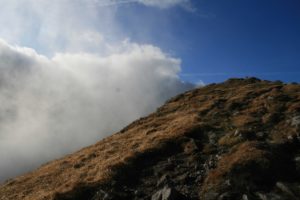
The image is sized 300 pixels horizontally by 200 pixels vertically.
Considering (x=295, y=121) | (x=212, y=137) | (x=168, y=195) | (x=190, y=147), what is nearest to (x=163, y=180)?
(x=168, y=195)

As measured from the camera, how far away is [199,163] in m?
29.4

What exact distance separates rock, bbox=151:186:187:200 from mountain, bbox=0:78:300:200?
0.22ft

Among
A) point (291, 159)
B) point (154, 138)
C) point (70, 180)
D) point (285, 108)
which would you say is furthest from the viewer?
point (285, 108)

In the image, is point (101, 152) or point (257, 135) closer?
point (257, 135)

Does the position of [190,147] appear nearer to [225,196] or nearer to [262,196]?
[225,196]

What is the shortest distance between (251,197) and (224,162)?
531cm

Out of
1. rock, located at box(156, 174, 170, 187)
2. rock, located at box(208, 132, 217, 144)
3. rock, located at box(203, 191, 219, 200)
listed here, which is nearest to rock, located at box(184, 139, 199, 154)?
rock, located at box(208, 132, 217, 144)

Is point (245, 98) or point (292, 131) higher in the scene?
point (245, 98)

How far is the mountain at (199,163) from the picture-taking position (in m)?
24.3

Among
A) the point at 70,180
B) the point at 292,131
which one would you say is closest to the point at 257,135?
the point at 292,131

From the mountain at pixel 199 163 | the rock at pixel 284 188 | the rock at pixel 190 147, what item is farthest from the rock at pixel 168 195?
the rock at pixel 190 147

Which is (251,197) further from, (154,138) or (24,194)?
(24,194)

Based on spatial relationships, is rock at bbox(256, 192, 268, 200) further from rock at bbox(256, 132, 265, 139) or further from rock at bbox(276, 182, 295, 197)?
rock at bbox(256, 132, 265, 139)

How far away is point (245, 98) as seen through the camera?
1962 inches
